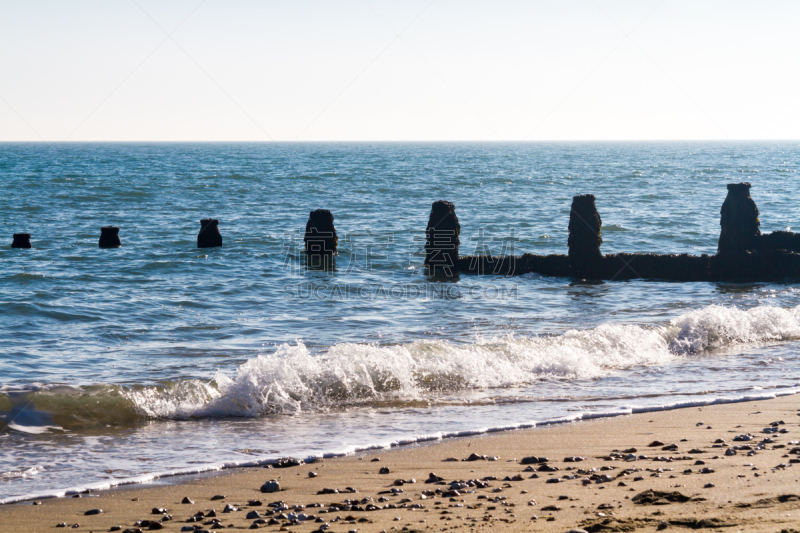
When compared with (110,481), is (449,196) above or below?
above

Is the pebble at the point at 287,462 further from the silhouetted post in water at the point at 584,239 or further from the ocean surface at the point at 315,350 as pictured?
the silhouetted post in water at the point at 584,239

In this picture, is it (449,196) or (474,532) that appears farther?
(449,196)

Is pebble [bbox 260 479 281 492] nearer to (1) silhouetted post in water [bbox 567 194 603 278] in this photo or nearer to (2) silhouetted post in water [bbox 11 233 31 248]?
(1) silhouetted post in water [bbox 567 194 603 278]

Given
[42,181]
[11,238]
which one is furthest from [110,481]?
[42,181]

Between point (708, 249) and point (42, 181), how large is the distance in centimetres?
4825

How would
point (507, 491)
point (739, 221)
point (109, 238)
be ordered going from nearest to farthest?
1. point (507, 491)
2. point (739, 221)
3. point (109, 238)

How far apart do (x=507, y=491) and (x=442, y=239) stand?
41.0 feet

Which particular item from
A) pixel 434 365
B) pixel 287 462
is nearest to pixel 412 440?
pixel 287 462

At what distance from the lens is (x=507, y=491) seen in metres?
5.20

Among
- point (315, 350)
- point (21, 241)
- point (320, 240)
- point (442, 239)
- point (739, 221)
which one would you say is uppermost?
point (739, 221)

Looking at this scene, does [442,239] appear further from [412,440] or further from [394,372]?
[412,440]

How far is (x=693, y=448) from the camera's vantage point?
6.22 m

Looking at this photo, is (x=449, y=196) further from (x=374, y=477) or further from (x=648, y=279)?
(x=374, y=477)

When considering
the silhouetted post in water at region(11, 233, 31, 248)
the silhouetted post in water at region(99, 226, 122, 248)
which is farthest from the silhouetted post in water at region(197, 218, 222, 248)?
the silhouetted post in water at region(11, 233, 31, 248)
